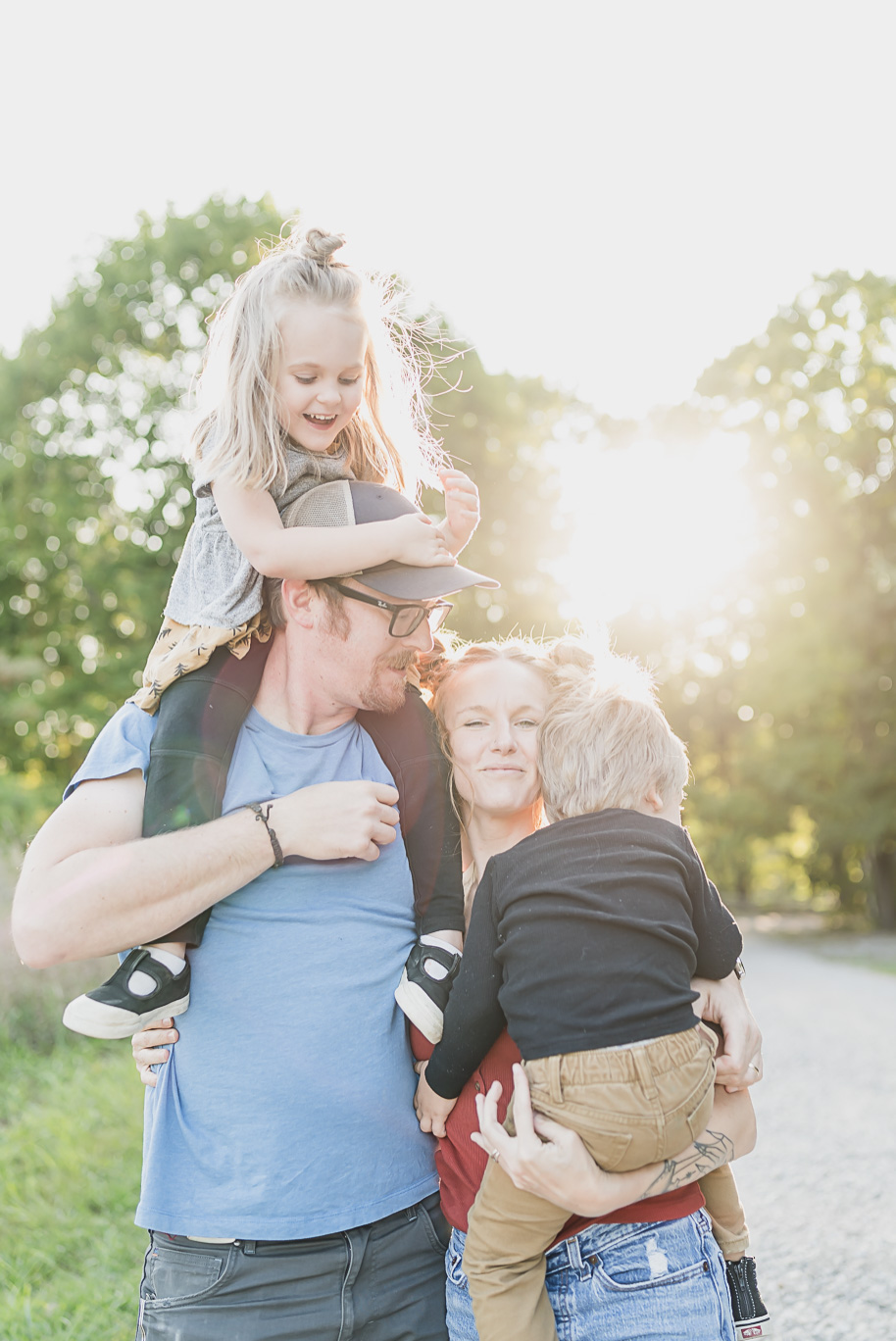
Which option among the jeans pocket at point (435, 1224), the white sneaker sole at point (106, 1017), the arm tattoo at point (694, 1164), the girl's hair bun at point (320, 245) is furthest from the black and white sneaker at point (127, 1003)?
the girl's hair bun at point (320, 245)

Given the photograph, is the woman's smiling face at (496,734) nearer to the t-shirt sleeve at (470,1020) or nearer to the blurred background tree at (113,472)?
→ the t-shirt sleeve at (470,1020)

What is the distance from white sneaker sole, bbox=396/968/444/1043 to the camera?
187 cm

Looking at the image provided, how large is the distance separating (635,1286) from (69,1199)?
429 centimetres

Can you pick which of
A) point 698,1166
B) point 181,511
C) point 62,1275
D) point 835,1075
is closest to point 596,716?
point 698,1166

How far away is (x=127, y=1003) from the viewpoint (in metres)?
1.78

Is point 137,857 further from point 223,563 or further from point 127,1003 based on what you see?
point 223,563

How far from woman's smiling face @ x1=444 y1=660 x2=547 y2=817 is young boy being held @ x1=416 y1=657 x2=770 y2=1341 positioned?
10cm

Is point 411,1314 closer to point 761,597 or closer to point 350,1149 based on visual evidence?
point 350,1149

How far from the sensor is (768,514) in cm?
2425

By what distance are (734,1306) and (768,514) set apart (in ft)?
77.5

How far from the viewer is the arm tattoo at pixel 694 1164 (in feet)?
5.91

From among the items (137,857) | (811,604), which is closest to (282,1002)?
(137,857)

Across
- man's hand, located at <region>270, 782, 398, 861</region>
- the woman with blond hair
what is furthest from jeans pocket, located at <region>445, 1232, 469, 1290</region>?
man's hand, located at <region>270, 782, 398, 861</region>

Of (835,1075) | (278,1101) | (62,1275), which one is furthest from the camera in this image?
(835,1075)
